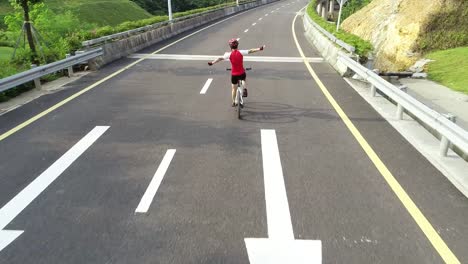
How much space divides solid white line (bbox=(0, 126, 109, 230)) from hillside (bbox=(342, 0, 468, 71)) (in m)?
18.6

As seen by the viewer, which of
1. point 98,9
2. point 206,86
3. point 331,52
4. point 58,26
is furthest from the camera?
point 98,9

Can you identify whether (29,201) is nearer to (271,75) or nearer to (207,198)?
(207,198)

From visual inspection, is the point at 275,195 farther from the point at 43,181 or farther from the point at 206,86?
the point at 206,86

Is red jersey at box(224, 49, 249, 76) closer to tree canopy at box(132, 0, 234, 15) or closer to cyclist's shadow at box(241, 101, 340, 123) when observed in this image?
cyclist's shadow at box(241, 101, 340, 123)

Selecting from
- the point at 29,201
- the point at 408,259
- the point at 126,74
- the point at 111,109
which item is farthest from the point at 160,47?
the point at 408,259

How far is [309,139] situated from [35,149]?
5.21 m

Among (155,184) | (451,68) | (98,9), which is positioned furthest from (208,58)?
(98,9)

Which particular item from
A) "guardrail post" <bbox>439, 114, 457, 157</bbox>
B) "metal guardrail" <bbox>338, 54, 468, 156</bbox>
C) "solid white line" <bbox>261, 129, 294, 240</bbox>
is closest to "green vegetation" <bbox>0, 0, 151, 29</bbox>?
"metal guardrail" <bbox>338, 54, 468, 156</bbox>

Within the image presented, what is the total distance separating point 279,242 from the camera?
452 cm

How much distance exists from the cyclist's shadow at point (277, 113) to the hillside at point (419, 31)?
1379 centimetres

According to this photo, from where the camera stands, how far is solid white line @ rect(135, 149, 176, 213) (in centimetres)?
523

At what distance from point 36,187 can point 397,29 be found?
76.2ft

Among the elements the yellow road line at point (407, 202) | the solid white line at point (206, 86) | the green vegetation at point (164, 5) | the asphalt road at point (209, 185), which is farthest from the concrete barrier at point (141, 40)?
the green vegetation at point (164, 5)

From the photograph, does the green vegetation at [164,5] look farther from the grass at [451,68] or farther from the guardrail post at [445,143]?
the guardrail post at [445,143]
